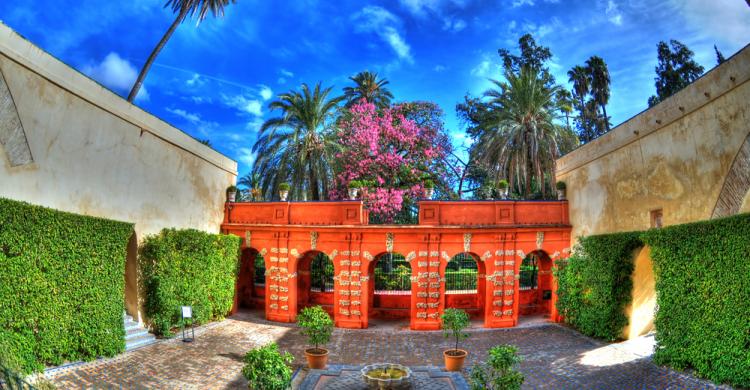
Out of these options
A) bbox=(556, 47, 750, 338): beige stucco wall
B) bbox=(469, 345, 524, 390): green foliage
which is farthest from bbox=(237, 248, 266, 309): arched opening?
bbox=(469, 345, 524, 390): green foliage

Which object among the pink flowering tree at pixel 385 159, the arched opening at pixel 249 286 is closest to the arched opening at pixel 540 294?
the pink flowering tree at pixel 385 159

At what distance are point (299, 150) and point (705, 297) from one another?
20135 mm

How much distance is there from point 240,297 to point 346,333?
748 centimetres

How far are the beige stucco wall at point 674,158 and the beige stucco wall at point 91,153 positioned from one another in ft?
54.0

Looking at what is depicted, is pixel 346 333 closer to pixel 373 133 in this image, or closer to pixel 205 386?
pixel 205 386

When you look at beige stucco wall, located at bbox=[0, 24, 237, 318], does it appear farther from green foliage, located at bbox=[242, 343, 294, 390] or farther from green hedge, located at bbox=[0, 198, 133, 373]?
green foliage, located at bbox=[242, 343, 294, 390]

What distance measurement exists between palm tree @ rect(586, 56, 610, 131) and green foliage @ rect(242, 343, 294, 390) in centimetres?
3405

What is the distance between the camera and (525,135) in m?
23.5

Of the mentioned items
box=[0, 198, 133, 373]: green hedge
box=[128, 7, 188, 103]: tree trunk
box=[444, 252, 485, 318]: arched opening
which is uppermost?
box=[128, 7, 188, 103]: tree trunk

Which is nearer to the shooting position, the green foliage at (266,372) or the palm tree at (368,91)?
the green foliage at (266,372)

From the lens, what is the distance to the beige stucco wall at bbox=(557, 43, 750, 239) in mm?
10672

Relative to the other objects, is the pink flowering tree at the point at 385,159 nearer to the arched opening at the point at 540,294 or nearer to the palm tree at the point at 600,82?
the arched opening at the point at 540,294

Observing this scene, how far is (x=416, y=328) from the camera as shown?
60.7 ft

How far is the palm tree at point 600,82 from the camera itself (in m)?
35.2
